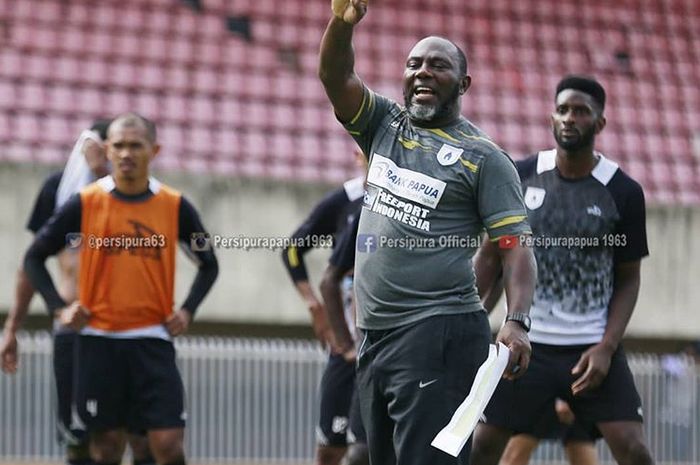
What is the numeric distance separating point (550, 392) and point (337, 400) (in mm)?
1700

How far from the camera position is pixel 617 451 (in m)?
6.89

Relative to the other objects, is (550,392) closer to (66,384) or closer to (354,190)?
(354,190)

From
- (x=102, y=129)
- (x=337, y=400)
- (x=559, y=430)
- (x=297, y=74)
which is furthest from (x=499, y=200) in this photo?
(x=297, y=74)

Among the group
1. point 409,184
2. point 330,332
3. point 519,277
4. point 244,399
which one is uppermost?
point 409,184

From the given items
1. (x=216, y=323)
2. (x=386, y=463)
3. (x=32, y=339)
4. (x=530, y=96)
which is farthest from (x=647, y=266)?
(x=386, y=463)

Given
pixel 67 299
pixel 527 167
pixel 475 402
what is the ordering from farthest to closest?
pixel 67 299
pixel 527 167
pixel 475 402

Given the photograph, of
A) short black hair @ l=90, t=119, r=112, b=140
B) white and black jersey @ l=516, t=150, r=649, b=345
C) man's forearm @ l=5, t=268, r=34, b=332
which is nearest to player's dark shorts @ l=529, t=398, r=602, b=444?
white and black jersey @ l=516, t=150, r=649, b=345

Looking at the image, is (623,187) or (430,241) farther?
(623,187)

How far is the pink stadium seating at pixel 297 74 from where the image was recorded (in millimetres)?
13766

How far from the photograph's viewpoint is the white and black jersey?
23.1 feet

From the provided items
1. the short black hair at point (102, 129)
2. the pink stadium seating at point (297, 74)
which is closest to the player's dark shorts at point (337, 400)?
the short black hair at point (102, 129)

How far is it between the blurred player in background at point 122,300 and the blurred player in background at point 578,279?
6.08 ft

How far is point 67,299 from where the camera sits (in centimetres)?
922

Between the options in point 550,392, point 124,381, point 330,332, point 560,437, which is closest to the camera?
point 550,392
